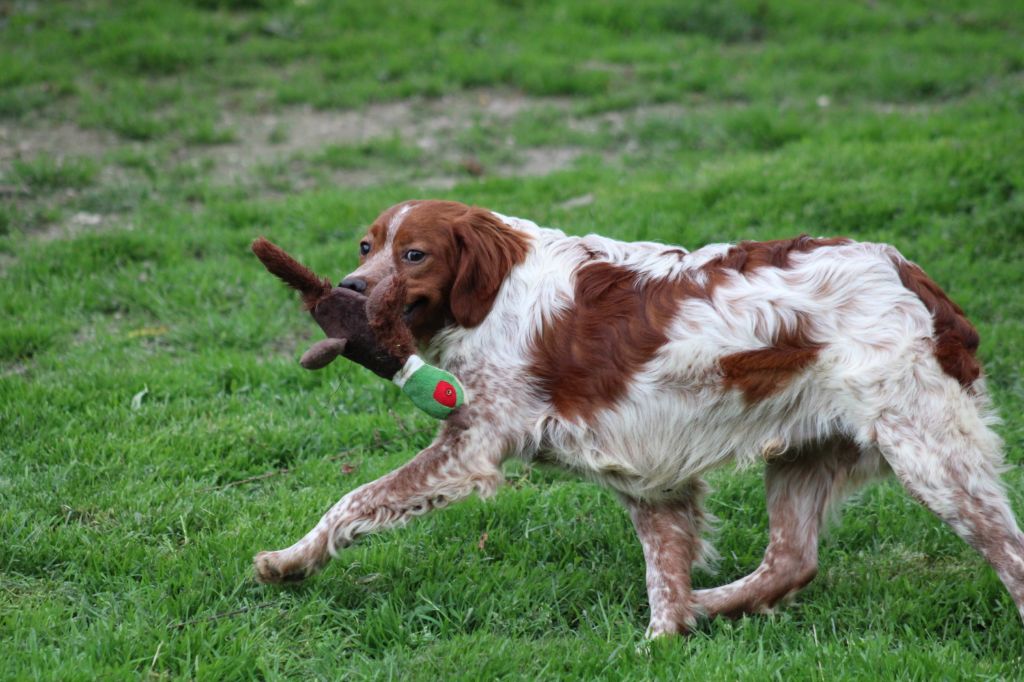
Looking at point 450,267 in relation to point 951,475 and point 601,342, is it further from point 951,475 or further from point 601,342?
point 951,475

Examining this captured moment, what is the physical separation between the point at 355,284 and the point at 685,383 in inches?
53.7

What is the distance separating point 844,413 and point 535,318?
1.27 m

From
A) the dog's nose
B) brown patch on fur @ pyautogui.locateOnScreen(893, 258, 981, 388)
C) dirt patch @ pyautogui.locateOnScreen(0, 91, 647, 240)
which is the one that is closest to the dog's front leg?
the dog's nose

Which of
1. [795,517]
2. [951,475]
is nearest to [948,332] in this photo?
[951,475]

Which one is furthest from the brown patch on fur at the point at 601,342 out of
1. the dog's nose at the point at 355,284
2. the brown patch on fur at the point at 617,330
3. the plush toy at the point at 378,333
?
the dog's nose at the point at 355,284

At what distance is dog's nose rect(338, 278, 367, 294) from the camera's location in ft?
15.7

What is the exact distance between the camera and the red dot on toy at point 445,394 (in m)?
4.64

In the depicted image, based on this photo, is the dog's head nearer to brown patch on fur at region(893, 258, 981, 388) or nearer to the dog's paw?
the dog's paw

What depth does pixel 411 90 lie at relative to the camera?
12.0 metres

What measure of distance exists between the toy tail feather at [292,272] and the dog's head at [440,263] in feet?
0.54

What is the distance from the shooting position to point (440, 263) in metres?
4.94

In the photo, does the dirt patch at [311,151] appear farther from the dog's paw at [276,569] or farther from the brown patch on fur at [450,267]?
the dog's paw at [276,569]

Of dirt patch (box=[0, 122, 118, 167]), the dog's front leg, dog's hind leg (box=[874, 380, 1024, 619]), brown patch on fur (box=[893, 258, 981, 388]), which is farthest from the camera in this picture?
dirt patch (box=[0, 122, 118, 167])

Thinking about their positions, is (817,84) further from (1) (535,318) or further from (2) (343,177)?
(1) (535,318)
